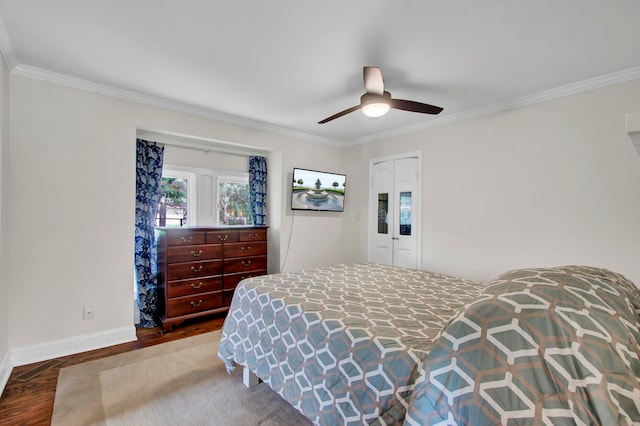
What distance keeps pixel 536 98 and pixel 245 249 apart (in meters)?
3.70

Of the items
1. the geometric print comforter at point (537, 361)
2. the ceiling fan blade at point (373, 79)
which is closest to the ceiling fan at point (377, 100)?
the ceiling fan blade at point (373, 79)

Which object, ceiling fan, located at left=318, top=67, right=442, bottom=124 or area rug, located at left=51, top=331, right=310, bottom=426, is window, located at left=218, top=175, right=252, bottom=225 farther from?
ceiling fan, located at left=318, top=67, right=442, bottom=124

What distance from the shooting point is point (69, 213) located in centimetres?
274

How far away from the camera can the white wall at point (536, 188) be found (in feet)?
8.32

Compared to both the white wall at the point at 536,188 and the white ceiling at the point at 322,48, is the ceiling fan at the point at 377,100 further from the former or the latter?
the white wall at the point at 536,188

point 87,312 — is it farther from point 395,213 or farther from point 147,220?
point 395,213

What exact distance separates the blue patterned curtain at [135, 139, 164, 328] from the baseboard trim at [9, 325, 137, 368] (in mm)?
420

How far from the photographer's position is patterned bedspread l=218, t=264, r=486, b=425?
131 cm

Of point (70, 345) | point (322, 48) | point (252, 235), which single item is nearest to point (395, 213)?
point (252, 235)

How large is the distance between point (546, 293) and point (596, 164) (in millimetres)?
→ 2447

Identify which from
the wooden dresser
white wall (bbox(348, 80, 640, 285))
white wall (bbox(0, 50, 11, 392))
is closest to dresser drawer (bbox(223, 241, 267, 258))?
the wooden dresser

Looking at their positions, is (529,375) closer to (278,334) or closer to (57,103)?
(278,334)

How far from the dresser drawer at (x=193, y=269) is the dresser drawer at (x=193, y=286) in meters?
0.06

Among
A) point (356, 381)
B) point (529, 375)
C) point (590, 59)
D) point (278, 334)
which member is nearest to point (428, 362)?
point (529, 375)
